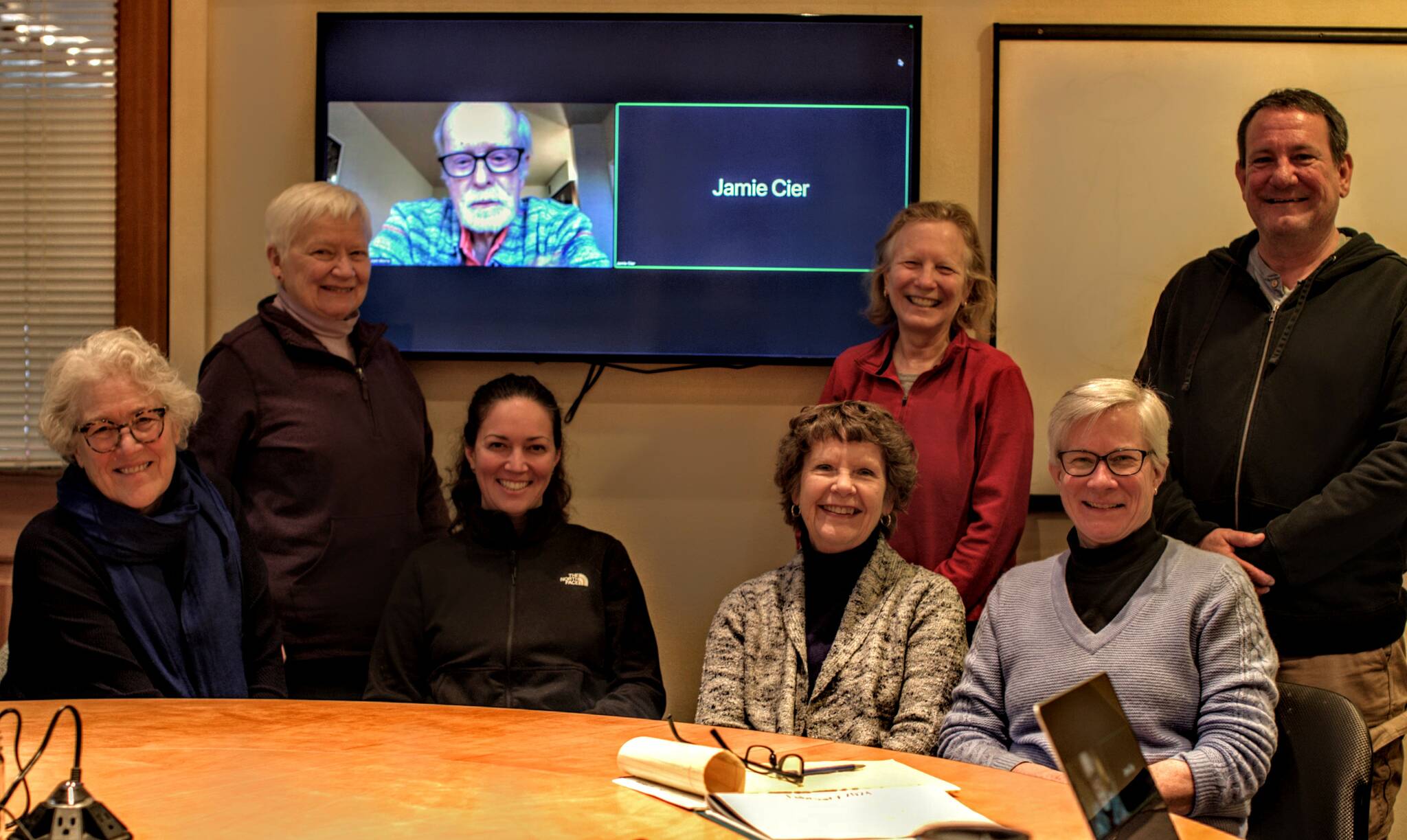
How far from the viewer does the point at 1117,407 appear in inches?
84.7

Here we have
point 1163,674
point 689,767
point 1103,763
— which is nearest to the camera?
point 1103,763

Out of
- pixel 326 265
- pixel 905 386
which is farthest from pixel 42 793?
pixel 905 386

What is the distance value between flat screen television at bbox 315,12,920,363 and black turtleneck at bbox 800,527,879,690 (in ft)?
3.68

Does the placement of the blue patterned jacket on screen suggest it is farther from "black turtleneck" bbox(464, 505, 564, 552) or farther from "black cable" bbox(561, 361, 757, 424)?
"black turtleneck" bbox(464, 505, 564, 552)

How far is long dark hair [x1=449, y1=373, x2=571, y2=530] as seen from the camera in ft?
8.76

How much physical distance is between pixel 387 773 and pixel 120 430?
40.0 inches

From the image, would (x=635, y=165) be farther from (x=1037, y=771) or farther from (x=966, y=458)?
(x=1037, y=771)

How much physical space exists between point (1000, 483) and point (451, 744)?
4.68ft

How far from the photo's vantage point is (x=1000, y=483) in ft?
9.05

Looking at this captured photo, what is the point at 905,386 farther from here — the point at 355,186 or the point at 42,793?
the point at 42,793

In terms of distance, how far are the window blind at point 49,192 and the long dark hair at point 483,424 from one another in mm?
1467

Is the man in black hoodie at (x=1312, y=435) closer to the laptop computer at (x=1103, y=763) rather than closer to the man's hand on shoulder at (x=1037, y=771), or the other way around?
the man's hand on shoulder at (x=1037, y=771)

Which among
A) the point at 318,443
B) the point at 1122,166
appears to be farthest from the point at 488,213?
the point at 1122,166

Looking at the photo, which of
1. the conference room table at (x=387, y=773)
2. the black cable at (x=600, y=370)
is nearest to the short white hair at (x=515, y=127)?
the black cable at (x=600, y=370)
